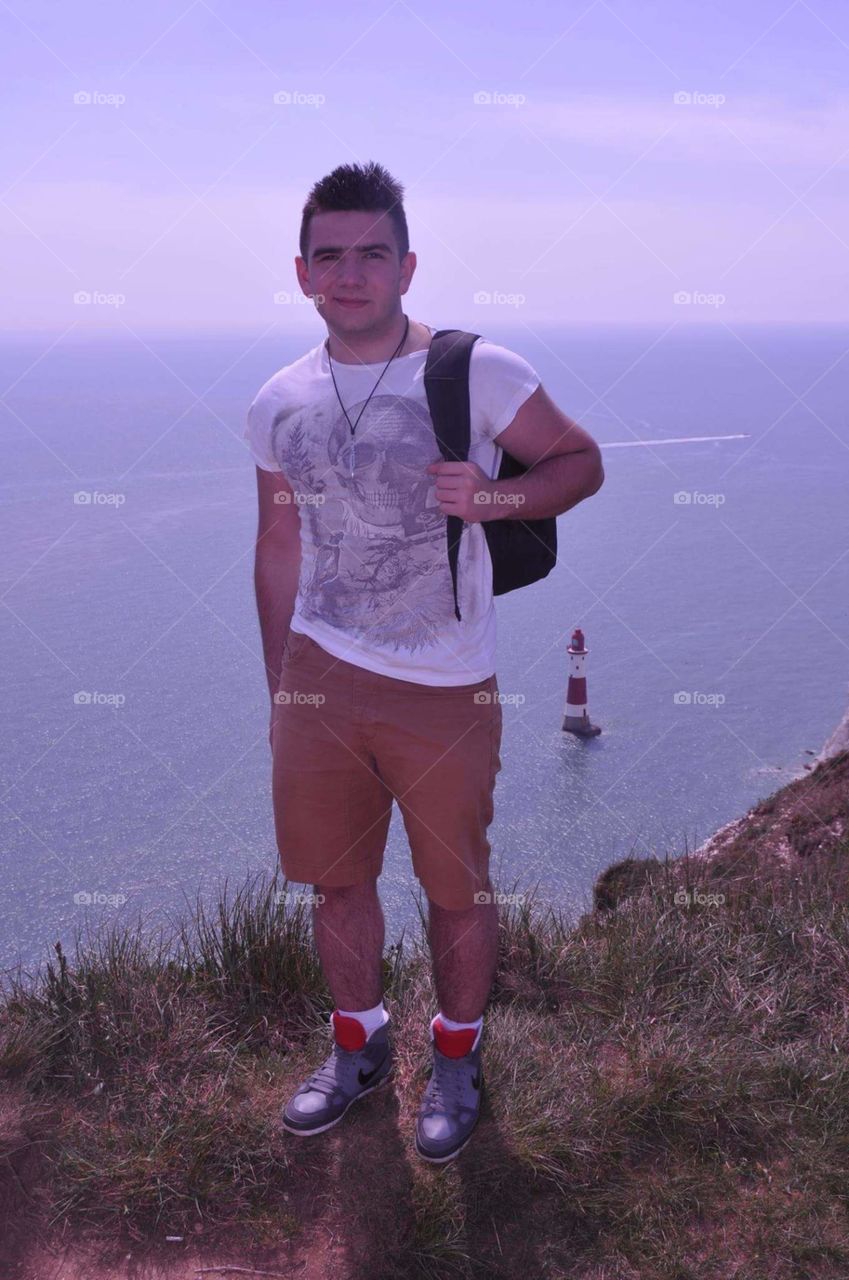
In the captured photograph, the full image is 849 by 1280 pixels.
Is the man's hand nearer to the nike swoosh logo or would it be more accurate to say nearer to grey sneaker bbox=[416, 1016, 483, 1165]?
grey sneaker bbox=[416, 1016, 483, 1165]

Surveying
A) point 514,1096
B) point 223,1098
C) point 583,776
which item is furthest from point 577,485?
point 583,776

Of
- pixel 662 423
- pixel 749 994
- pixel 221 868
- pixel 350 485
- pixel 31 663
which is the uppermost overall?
pixel 662 423

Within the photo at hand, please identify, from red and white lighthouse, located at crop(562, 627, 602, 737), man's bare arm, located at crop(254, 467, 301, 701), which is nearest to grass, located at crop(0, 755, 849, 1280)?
man's bare arm, located at crop(254, 467, 301, 701)

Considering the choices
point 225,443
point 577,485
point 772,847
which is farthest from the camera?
point 225,443

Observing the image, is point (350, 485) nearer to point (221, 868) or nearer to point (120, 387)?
point (221, 868)

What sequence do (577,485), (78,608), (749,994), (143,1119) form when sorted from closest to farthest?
(577,485), (143,1119), (749,994), (78,608)

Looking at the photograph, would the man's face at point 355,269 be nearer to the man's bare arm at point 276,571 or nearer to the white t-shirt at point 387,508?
the white t-shirt at point 387,508
